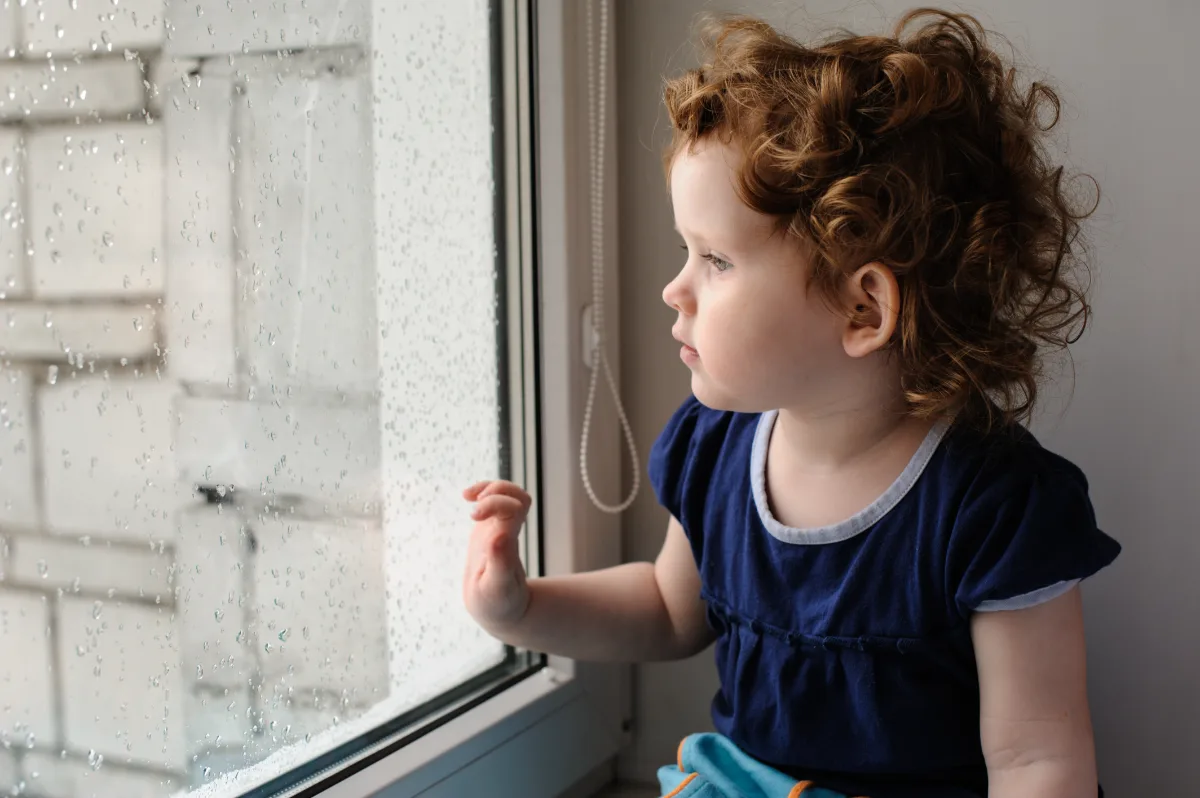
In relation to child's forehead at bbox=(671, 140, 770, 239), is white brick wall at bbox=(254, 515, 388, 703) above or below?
below

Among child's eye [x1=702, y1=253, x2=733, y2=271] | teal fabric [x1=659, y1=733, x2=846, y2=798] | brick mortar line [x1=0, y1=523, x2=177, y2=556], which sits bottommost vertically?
teal fabric [x1=659, y1=733, x2=846, y2=798]

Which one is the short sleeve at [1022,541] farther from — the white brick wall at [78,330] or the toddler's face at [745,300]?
the white brick wall at [78,330]

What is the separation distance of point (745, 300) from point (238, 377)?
360 mm

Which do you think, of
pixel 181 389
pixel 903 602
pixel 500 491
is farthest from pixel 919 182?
pixel 181 389

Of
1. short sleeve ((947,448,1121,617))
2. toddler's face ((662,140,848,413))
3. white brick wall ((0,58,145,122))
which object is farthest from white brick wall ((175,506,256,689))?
short sleeve ((947,448,1121,617))

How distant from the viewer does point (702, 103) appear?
2.49 ft

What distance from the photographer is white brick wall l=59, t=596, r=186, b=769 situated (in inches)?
24.1

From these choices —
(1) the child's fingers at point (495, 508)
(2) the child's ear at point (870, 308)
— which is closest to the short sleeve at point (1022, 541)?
(2) the child's ear at point (870, 308)

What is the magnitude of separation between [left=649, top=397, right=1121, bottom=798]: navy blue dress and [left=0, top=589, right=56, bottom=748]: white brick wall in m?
0.50

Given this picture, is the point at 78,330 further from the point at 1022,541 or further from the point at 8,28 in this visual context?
the point at 1022,541

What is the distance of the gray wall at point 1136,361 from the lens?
2.96 feet

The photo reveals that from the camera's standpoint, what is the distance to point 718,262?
76 cm

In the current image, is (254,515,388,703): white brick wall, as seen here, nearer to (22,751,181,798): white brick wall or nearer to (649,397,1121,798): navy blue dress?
(22,751,181,798): white brick wall

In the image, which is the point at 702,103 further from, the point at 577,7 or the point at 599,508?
the point at 599,508
